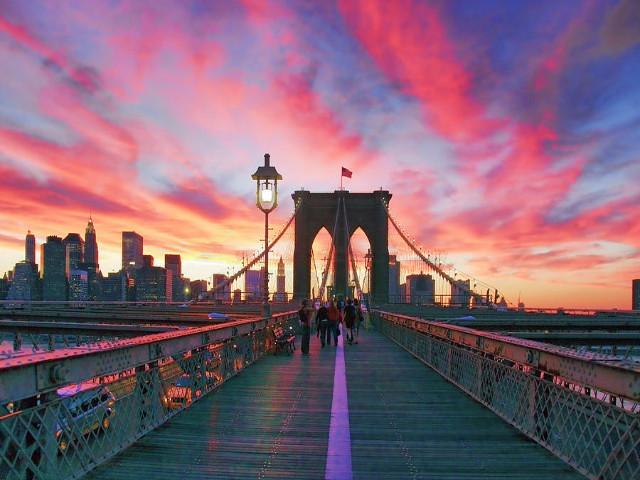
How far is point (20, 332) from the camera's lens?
3156 centimetres

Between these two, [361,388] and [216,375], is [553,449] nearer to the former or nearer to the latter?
[361,388]

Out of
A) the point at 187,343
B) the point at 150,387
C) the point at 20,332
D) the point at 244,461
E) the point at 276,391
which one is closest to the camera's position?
the point at 244,461

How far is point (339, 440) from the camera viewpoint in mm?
6383

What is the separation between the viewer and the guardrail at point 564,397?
4414 mm

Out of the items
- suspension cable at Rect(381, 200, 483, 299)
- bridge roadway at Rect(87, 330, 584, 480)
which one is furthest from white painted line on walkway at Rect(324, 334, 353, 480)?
suspension cable at Rect(381, 200, 483, 299)

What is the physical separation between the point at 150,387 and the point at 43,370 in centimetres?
260

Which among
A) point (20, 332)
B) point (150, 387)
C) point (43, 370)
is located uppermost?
point (43, 370)

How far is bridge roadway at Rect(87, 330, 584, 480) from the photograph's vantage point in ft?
17.2

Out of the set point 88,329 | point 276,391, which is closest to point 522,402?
point 276,391

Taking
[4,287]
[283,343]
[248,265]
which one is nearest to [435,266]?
[248,265]

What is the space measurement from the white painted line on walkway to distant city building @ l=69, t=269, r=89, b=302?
549 ft

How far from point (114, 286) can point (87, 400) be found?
180 meters

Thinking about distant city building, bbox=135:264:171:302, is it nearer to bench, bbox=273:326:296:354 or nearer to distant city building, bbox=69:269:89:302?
distant city building, bbox=69:269:89:302

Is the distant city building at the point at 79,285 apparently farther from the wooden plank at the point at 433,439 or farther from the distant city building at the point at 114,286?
the wooden plank at the point at 433,439
